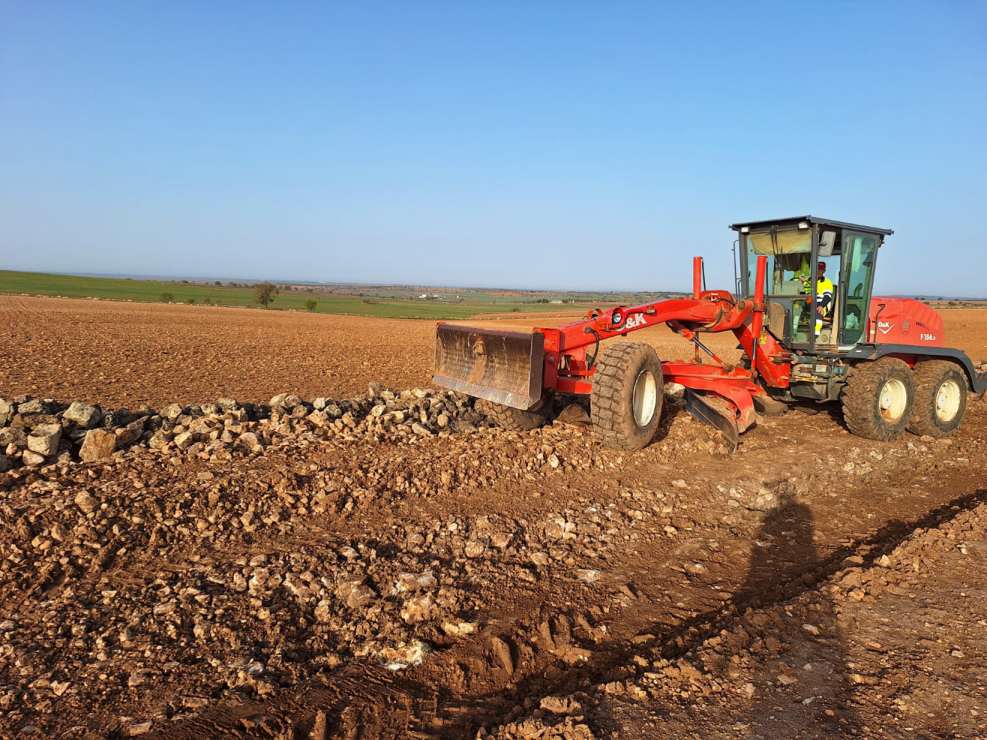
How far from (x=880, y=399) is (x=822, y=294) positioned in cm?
171

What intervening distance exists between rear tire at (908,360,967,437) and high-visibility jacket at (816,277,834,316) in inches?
85.9

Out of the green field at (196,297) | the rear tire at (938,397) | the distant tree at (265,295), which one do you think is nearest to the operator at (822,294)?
the rear tire at (938,397)

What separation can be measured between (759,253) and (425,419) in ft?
17.7

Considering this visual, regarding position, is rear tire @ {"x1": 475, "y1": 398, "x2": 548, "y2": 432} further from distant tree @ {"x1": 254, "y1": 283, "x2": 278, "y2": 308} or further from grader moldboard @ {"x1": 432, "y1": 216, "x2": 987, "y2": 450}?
distant tree @ {"x1": 254, "y1": 283, "x2": 278, "y2": 308}

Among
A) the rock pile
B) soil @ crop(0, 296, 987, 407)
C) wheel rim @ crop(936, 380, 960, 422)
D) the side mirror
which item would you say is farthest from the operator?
soil @ crop(0, 296, 987, 407)

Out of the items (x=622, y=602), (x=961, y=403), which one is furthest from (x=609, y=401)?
(x=961, y=403)

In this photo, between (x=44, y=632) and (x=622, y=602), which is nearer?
(x=44, y=632)

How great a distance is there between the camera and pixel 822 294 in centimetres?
884

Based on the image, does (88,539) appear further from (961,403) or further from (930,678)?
(961,403)

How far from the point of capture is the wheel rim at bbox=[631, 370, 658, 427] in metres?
6.92

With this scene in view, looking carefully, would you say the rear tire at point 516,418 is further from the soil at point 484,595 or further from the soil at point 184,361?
the soil at point 184,361

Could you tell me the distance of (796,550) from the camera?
213 inches

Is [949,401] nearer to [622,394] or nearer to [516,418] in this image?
[622,394]

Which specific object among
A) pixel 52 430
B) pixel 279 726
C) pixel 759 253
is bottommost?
pixel 279 726
